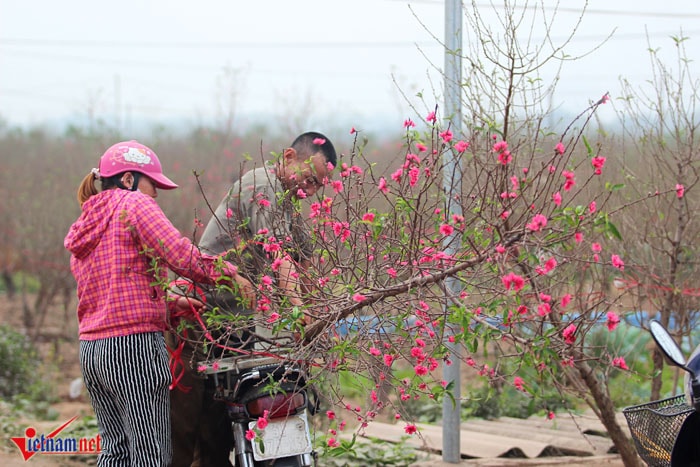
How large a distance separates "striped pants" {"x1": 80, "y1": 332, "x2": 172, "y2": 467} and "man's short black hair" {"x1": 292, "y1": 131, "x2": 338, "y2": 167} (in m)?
1.16

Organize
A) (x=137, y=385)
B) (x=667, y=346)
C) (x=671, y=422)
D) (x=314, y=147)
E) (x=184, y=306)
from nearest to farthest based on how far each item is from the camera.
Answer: (x=667, y=346) → (x=671, y=422) → (x=137, y=385) → (x=184, y=306) → (x=314, y=147)

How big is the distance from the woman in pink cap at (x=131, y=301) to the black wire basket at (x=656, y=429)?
65.9 inches

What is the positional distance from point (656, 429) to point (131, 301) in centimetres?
225

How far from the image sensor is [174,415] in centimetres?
464

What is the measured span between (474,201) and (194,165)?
12.9 m

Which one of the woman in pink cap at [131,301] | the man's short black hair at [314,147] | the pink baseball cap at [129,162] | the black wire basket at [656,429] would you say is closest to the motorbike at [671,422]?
the black wire basket at [656,429]

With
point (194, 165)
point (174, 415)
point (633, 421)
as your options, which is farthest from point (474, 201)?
point (194, 165)

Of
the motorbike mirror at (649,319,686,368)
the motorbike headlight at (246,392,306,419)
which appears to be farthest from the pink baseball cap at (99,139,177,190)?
the motorbike mirror at (649,319,686,368)

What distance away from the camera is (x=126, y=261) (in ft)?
12.6

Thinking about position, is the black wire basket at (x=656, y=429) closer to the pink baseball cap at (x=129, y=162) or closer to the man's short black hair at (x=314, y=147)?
the man's short black hair at (x=314, y=147)

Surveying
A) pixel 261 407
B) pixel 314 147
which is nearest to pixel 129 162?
pixel 314 147

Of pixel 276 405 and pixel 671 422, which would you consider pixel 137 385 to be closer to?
pixel 276 405

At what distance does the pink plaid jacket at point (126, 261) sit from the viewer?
3.75 meters

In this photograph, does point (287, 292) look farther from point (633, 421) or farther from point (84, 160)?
point (84, 160)
